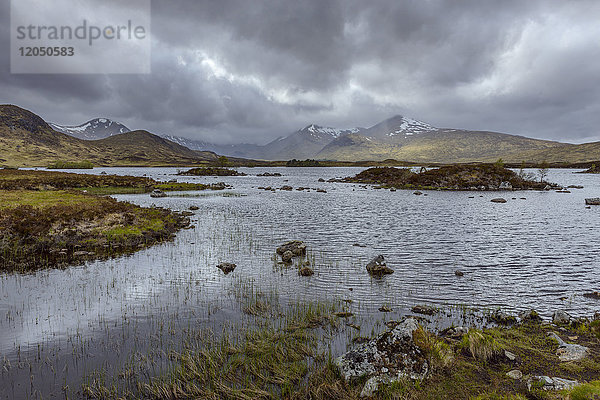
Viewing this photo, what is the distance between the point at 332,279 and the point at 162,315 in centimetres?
1134

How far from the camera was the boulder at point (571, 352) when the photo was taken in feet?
34.5

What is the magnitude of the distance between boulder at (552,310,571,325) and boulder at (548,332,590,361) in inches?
134

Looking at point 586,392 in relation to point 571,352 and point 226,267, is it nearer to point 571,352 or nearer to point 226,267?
point 571,352

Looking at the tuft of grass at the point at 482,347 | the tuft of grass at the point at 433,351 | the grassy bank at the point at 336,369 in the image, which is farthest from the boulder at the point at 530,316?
the tuft of grass at the point at 433,351

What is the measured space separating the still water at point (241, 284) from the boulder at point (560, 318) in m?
1.05

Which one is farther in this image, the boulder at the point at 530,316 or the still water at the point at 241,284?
the boulder at the point at 530,316

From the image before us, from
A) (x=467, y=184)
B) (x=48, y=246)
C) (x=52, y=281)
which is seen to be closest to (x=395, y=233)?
(x=52, y=281)

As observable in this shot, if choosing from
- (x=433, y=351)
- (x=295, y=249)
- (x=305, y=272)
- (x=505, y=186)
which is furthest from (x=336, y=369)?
(x=505, y=186)

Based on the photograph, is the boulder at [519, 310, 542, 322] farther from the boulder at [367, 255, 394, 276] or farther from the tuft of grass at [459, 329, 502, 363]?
the boulder at [367, 255, 394, 276]

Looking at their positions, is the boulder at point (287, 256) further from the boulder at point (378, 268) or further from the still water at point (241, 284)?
the boulder at point (378, 268)

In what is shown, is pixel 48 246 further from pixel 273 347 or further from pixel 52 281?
pixel 273 347

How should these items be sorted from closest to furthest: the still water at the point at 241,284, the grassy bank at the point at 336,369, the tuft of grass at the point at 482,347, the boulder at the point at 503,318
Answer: the grassy bank at the point at 336,369, the tuft of grass at the point at 482,347, the still water at the point at 241,284, the boulder at the point at 503,318

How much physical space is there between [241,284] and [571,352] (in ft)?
56.4

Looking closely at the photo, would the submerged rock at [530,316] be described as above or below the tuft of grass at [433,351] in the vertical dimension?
below
